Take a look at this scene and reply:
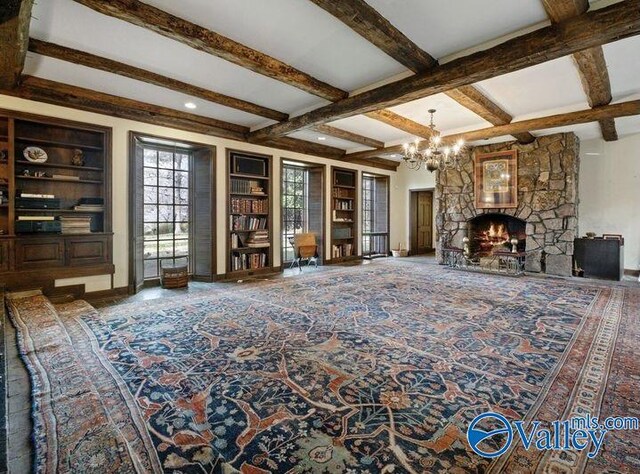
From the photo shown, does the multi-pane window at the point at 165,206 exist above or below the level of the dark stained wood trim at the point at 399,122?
below

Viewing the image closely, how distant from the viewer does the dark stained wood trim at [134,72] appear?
323 centimetres

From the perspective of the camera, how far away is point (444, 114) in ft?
18.1

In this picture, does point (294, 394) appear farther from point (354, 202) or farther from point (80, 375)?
point (354, 202)

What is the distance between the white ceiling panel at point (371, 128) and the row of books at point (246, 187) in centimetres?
201

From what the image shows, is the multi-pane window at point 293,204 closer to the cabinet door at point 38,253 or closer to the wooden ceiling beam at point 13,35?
the cabinet door at point 38,253

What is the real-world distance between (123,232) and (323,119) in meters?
3.56

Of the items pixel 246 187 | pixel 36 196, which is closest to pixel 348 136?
pixel 246 187

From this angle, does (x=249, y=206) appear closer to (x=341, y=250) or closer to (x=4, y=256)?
(x=341, y=250)

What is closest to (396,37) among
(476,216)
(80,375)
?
(80,375)

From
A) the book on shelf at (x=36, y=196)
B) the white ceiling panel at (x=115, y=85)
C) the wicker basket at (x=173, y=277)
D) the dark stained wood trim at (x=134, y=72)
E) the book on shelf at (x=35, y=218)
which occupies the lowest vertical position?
the wicker basket at (x=173, y=277)

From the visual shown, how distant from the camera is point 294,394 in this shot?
6.83ft

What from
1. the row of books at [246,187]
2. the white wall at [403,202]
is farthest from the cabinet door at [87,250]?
the white wall at [403,202]

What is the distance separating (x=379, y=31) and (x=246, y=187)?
4297mm

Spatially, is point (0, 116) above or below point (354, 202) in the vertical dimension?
above
